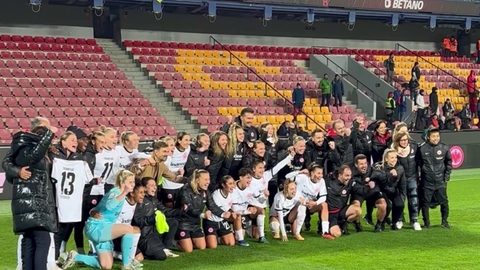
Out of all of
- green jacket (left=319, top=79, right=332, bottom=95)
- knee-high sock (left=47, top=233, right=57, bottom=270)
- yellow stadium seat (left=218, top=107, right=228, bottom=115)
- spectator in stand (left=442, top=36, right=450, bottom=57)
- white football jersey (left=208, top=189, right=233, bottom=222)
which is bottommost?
knee-high sock (left=47, top=233, right=57, bottom=270)

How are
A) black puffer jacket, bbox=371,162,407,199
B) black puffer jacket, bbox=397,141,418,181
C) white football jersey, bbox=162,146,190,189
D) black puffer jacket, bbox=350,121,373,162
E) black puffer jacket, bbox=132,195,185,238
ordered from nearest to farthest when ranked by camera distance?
black puffer jacket, bbox=132,195,185,238 < white football jersey, bbox=162,146,190,189 < black puffer jacket, bbox=371,162,407,199 < black puffer jacket, bbox=397,141,418,181 < black puffer jacket, bbox=350,121,373,162

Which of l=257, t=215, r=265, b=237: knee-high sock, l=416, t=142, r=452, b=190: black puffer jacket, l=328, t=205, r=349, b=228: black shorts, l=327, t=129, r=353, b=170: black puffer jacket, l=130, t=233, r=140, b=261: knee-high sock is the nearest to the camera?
l=130, t=233, r=140, b=261: knee-high sock

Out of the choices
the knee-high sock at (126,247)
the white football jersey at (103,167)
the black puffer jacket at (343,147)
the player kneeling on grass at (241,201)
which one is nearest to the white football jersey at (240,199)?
the player kneeling on grass at (241,201)

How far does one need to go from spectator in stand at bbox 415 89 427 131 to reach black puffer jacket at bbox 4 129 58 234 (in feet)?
63.2

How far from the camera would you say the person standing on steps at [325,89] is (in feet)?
82.1

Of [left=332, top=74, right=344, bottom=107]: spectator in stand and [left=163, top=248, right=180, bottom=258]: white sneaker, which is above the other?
[left=332, top=74, right=344, bottom=107]: spectator in stand

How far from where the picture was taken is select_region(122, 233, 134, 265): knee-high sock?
8.30m

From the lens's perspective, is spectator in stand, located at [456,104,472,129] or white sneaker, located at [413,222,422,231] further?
spectator in stand, located at [456,104,472,129]

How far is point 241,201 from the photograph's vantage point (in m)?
10.1

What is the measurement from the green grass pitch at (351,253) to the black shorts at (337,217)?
0.30 m

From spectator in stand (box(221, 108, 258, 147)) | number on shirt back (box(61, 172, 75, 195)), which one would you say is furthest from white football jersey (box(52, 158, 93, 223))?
spectator in stand (box(221, 108, 258, 147))

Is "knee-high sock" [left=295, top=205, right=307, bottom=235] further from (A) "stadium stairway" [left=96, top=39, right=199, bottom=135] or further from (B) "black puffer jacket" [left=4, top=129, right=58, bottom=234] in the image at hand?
(A) "stadium stairway" [left=96, top=39, right=199, bottom=135]

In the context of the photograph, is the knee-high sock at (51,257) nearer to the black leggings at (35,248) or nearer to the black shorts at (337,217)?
the black leggings at (35,248)

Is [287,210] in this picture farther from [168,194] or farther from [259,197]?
[168,194]
